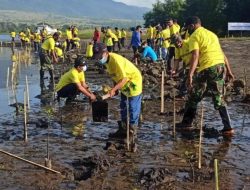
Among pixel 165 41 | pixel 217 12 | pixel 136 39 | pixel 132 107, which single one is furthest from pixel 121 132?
pixel 217 12

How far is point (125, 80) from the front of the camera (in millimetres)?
8367

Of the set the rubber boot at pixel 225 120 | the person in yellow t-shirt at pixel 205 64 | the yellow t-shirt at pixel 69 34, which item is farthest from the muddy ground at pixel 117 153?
the yellow t-shirt at pixel 69 34

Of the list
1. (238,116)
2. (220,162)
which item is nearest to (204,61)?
→ (220,162)

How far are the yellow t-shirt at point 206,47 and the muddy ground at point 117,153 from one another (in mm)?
1447

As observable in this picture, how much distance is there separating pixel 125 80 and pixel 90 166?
1.61 metres

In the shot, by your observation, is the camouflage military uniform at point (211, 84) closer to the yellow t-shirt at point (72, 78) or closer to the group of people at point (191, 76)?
the group of people at point (191, 76)

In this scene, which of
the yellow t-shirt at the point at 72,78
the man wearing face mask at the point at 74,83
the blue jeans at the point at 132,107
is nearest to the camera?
the blue jeans at the point at 132,107

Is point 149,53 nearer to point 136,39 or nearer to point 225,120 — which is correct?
point 136,39

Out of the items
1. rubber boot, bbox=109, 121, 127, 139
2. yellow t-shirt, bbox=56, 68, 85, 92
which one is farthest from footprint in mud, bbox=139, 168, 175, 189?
yellow t-shirt, bbox=56, 68, 85, 92

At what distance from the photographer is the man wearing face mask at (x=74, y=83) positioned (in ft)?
32.5

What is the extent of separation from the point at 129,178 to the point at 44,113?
20.5 feet

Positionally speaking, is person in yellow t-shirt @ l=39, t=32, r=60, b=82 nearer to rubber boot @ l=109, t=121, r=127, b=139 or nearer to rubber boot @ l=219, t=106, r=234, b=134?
rubber boot @ l=109, t=121, r=127, b=139

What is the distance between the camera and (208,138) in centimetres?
946

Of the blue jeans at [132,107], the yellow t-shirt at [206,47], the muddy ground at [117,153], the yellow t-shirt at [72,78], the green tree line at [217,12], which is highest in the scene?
the green tree line at [217,12]
